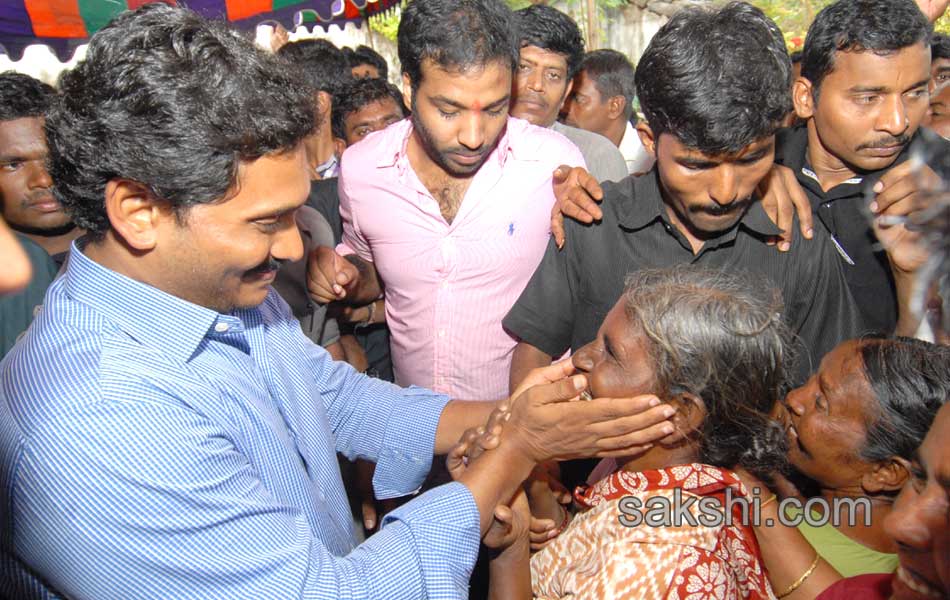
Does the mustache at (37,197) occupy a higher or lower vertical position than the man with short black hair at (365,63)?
lower

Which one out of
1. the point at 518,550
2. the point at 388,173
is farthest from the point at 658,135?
the point at 518,550

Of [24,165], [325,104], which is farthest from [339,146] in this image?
[24,165]

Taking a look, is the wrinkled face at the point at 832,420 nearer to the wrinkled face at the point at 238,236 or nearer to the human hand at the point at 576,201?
the human hand at the point at 576,201

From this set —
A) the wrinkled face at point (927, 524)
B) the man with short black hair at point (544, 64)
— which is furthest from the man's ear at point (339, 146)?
the wrinkled face at point (927, 524)

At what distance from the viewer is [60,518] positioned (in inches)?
56.6

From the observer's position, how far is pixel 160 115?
1.56 m

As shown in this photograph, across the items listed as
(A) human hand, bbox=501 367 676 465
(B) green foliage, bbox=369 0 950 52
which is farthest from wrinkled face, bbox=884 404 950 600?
(B) green foliage, bbox=369 0 950 52

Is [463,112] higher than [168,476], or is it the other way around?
[463,112]

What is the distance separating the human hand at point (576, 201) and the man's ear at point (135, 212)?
4.89 ft

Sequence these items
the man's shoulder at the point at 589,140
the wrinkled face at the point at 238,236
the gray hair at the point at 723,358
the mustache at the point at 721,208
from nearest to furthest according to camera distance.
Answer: the wrinkled face at the point at 238,236 < the gray hair at the point at 723,358 < the mustache at the point at 721,208 < the man's shoulder at the point at 589,140

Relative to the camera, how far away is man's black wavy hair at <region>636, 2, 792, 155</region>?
2373 mm

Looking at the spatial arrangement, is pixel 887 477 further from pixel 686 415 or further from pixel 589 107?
pixel 589 107

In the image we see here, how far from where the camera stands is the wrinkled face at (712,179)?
2451 millimetres

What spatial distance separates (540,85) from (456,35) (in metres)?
1.54
